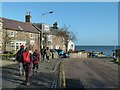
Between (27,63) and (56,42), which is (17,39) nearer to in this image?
(56,42)

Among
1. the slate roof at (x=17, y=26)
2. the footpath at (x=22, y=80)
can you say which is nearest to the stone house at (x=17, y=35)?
the slate roof at (x=17, y=26)

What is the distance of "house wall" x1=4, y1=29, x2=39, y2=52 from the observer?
61500mm

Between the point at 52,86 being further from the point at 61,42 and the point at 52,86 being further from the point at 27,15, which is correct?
the point at 61,42

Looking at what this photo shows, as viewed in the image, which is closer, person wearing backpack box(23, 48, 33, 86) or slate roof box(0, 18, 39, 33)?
person wearing backpack box(23, 48, 33, 86)

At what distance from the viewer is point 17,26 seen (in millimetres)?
70625

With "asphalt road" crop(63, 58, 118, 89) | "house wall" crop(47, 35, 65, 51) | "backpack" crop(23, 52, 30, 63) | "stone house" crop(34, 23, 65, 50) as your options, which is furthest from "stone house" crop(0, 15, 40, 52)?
"backpack" crop(23, 52, 30, 63)

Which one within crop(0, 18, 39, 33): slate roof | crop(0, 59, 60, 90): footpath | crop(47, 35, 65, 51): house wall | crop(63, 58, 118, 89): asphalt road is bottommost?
crop(63, 58, 118, 89): asphalt road

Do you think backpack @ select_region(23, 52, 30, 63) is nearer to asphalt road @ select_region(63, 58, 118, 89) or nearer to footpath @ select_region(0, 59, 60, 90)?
footpath @ select_region(0, 59, 60, 90)

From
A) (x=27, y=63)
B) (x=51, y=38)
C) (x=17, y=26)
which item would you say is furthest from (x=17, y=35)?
(x=27, y=63)

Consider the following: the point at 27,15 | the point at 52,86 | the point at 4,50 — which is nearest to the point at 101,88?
the point at 52,86

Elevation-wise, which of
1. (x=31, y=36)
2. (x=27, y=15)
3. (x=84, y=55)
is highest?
(x=27, y=15)

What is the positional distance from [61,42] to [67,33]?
356cm

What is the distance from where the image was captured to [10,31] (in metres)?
65.1

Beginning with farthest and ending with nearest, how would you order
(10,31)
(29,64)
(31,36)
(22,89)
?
(31,36), (10,31), (29,64), (22,89)
